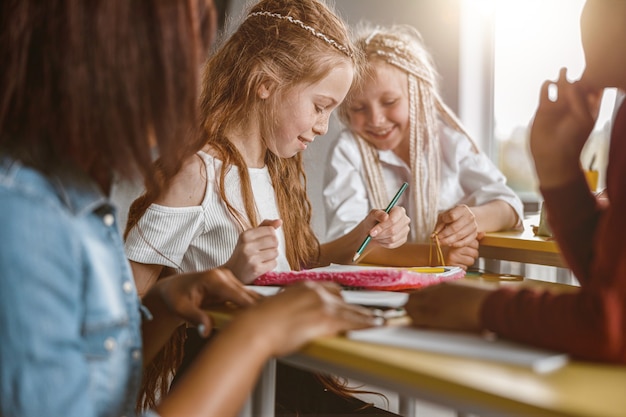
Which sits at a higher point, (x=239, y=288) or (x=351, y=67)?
(x=351, y=67)

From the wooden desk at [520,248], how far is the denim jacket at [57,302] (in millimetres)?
931

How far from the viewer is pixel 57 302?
0.61m

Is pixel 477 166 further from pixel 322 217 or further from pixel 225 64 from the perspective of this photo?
pixel 225 64

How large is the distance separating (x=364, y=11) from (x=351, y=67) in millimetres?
970

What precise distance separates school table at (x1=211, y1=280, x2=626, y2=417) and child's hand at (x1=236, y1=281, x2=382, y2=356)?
0.01 m

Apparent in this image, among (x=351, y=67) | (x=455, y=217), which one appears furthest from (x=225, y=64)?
(x=455, y=217)

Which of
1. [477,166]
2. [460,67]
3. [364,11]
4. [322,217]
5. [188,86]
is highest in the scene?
[364,11]

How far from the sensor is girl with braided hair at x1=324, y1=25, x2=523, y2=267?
1.87 metres

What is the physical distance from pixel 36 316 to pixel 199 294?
0.29 metres

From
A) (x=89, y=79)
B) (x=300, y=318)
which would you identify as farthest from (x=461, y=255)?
(x=89, y=79)

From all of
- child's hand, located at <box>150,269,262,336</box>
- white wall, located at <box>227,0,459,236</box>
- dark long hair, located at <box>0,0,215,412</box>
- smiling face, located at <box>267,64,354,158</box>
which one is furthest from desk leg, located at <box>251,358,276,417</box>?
white wall, located at <box>227,0,459,236</box>

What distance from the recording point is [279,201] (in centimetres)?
145

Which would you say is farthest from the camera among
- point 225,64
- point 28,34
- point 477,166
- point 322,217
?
point 322,217

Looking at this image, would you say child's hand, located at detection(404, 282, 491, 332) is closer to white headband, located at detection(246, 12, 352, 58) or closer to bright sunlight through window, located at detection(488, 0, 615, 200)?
white headband, located at detection(246, 12, 352, 58)
